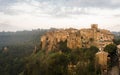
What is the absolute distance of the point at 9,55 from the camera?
122500 millimetres

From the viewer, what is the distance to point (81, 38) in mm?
71062

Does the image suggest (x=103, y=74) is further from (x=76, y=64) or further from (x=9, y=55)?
(x=9, y=55)

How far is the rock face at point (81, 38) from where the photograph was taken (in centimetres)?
6811

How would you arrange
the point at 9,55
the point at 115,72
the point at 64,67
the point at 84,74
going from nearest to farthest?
Answer: 1. the point at 115,72
2. the point at 84,74
3. the point at 64,67
4. the point at 9,55

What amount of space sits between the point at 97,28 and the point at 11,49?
2774 inches

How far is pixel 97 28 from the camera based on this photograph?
253 feet

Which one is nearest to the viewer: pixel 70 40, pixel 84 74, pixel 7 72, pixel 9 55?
pixel 84 74

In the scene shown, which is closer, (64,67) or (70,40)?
(64,67)

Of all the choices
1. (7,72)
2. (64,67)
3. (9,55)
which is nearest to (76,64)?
(64,67)

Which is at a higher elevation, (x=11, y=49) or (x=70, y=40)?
(x=70, y=40)

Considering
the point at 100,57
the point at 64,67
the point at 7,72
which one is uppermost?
the point at 100,57

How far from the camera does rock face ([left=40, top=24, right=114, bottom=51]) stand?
68113 millimetres

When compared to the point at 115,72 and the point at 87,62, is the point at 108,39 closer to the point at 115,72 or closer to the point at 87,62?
the point at 87,62

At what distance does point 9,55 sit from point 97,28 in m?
55.9
